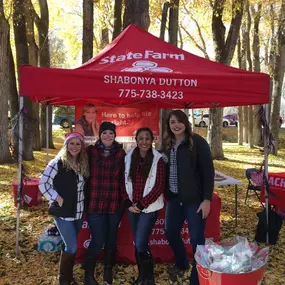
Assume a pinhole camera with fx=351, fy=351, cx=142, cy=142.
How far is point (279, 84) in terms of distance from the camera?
1431cm

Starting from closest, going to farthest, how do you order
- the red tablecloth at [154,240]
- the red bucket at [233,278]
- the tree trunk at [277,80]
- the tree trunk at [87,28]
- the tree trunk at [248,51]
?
the red bucket at [233,278] < the red tablecloth at [154,240] < the tree trunk at [87,28] < the tree trunk at [277,80] < the tree trunk at [248,51]

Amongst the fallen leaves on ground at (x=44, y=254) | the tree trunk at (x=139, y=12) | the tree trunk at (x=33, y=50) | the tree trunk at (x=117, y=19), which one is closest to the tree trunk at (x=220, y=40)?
the tree trunk at (x=117, y=19)

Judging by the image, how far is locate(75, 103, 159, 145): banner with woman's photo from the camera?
6.14 m

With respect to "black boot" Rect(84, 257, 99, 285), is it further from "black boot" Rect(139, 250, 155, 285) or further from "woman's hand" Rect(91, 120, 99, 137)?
"woman's hand" Rect(91, 120, 99, 137)

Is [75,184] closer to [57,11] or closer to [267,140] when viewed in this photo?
[267,140]

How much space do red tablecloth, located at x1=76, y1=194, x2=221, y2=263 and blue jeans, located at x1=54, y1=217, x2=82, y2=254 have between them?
0.80 metres

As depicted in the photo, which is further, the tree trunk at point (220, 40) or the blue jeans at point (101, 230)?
the tree trunk at point (220, 40)

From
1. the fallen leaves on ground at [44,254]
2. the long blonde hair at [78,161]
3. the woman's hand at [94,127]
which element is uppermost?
the woman's hand at [94,127]

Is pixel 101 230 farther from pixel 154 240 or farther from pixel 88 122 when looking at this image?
pixel 88 122

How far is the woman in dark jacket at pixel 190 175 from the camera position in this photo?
134 inches

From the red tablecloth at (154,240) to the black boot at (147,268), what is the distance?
1.81 ft

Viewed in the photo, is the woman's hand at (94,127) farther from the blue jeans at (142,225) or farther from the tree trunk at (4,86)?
the tree trunk at (4,86)

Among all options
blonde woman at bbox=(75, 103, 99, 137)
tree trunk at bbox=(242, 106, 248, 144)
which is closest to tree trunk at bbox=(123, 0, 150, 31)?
blonde woman at bbox=(75, 103, 99, 137)

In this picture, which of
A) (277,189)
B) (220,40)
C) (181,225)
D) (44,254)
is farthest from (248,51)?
(44,254)
